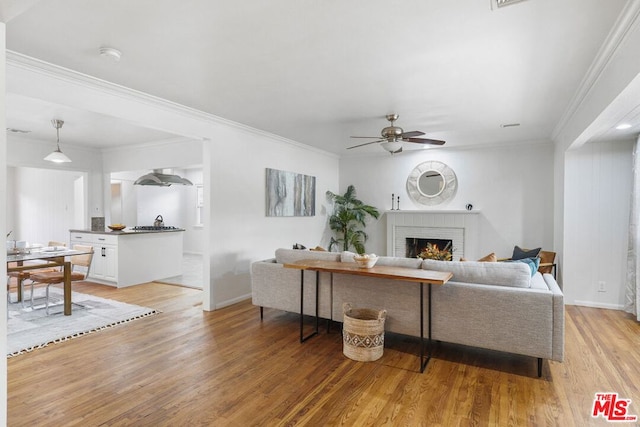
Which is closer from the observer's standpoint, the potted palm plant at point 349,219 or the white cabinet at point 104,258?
the white cabinet at point 104,258

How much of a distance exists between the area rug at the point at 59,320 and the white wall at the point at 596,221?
18.2 ft

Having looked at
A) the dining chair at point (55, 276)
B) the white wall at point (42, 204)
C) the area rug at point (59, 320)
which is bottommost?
the area rug at point (59, 320)

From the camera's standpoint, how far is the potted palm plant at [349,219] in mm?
7090

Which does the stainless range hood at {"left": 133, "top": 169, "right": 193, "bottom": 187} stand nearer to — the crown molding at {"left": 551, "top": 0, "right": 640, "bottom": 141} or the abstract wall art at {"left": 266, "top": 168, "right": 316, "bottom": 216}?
the abstract wall art at {"left": 266, "top": 168, "right": 316, "bottom": 216}

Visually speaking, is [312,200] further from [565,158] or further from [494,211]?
[565,158]

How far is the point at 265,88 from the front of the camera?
3.38 m

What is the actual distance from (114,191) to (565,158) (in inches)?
363

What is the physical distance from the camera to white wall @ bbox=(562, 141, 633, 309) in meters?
4.39

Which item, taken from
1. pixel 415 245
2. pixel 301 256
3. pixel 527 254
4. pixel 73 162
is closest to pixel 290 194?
pixel 301 256

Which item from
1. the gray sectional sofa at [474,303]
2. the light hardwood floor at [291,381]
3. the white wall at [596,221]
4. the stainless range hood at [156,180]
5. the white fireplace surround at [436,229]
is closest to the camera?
the light hardwood floor at [291,381]

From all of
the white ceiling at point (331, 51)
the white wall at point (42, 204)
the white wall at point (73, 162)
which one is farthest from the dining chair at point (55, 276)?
the white wall at point (42, 204)

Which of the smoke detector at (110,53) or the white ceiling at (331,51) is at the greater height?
the white ceiling at (331,51)

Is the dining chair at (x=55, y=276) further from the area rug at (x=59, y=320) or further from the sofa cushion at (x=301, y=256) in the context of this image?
the sofa cushion at (x=301, y=256)

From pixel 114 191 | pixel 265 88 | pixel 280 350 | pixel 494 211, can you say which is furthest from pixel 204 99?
pixel 114 191
